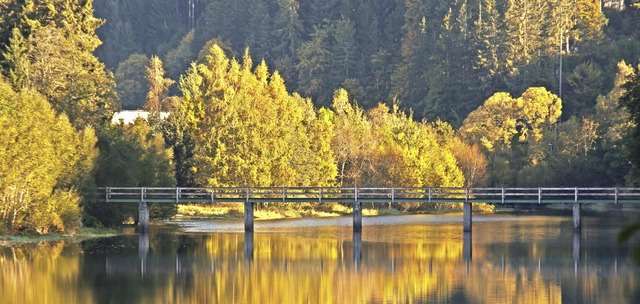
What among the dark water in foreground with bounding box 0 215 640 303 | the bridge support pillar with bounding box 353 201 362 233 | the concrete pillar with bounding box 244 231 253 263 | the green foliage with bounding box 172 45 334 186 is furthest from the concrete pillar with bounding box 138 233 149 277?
the green foliage with bounding box 172 45 334 186

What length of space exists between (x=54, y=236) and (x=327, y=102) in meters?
101

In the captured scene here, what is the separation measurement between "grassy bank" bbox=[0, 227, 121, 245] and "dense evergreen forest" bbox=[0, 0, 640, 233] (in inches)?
23.1

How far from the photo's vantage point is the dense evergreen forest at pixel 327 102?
6631cm

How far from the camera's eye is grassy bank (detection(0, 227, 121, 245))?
5853cm

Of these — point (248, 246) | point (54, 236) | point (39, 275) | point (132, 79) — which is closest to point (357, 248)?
point (248, 246)

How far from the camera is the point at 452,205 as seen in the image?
353 ft

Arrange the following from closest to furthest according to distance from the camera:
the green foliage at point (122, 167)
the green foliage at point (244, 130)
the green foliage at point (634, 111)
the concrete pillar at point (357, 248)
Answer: the concrete pillar at point (357, 248) < the green foliage at point (634, 111) < the green foliage at point (122, 167) < the green foliage at point (244, 130)

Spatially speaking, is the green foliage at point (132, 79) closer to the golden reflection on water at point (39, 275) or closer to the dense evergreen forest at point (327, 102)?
the dense evergreen forest at point (327, 102)

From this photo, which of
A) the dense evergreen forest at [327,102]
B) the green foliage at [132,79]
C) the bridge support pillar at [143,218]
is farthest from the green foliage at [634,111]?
the green foliage at [132,79]

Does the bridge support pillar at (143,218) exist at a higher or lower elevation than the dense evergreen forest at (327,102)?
lower

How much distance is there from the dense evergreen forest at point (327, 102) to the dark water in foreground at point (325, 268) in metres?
5.30

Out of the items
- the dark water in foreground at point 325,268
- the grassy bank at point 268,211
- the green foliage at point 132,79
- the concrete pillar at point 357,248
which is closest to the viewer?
the dark water in foreground at point 325,268

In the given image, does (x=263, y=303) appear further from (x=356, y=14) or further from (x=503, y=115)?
(x=356, y=14)

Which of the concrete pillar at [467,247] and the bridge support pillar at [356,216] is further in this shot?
the bridge support pillar at [356,216]
